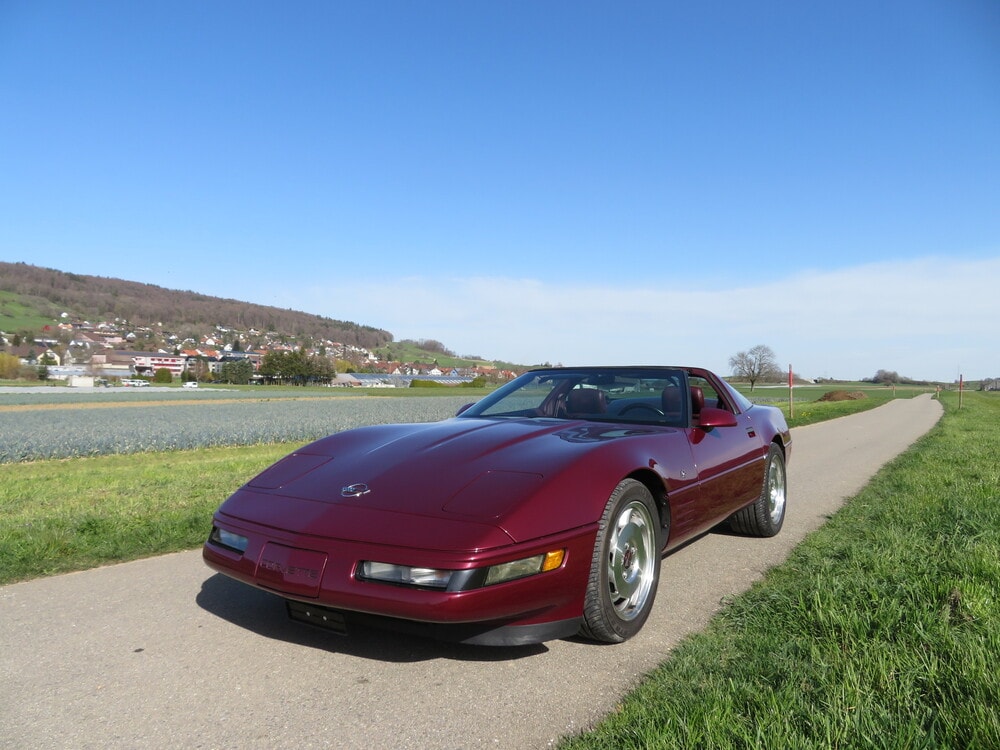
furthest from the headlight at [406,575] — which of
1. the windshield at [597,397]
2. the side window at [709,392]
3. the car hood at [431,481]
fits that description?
the side window at [709,392]

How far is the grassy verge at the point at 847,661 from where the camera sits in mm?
2033

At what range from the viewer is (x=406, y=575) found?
2.50 meters

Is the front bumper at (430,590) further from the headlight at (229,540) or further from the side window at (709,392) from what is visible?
the side window at (709,392)

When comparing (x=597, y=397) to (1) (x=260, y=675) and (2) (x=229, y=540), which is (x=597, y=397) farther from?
(1) (x=260, y=675)

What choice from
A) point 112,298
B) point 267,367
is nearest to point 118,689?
point 267,367

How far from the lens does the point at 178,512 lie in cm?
589

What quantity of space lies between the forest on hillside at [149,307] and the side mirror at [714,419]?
178991 millimetres

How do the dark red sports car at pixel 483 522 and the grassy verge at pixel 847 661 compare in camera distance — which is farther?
the dark red sports car at pixel 483 522

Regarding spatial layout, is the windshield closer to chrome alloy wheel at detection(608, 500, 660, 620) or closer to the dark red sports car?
the dark red sports car

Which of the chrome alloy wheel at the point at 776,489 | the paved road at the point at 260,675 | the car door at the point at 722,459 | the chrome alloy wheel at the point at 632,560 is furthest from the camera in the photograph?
the chrome alloy wheel at the point at 776,489

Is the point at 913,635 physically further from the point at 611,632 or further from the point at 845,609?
the point at 611,632

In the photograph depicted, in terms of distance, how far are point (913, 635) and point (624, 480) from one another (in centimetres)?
130

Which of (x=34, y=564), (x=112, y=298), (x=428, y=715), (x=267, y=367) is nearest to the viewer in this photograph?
(x=428, y=715)

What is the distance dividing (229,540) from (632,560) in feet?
6.01
